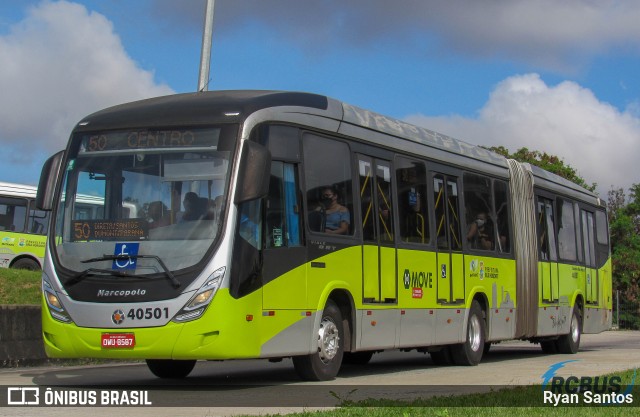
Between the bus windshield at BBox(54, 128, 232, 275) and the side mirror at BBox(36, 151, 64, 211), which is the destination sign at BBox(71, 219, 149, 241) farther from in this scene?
the side mirror at BBox(36, 151, 64, 211)

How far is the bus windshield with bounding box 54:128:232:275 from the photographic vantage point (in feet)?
41.7

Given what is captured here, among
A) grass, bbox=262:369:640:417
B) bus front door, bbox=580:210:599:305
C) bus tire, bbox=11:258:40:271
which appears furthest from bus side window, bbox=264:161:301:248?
bus tire, bbox=11:258:40:271

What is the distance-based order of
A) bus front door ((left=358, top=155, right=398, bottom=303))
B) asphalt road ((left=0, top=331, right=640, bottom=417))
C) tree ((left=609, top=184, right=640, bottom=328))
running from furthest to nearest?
tree ((left=609, top=184, right=640, bottom=328)) < bus front door ((left=358, top=155, right=398, bottom=303)) < asphalt road ((left=0, top=331, right=640, bottom=417))

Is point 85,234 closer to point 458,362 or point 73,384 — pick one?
point 73,384

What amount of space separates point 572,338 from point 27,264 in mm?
17961

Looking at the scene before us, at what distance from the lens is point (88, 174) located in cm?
1366

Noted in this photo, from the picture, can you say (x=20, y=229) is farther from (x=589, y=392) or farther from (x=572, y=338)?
(x=589, y=392)

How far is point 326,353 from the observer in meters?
14.4

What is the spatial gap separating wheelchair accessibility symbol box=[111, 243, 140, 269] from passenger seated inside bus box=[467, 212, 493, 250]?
8.08 metres

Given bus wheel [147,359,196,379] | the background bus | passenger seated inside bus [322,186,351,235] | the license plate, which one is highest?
the background bus

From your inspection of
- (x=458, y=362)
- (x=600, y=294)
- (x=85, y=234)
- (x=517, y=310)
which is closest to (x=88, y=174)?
(x=85, y=234)

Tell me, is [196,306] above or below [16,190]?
below

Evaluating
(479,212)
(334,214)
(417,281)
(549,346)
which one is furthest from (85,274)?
(549,346)

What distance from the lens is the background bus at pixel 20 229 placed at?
3484 centimetres
